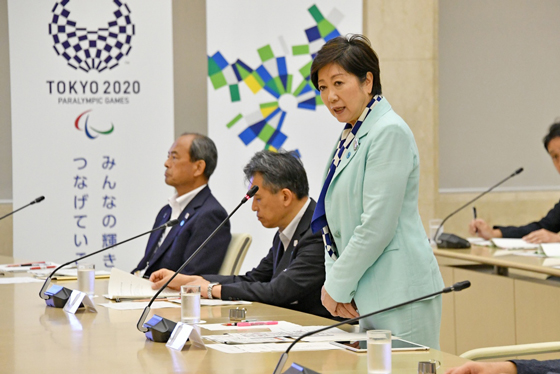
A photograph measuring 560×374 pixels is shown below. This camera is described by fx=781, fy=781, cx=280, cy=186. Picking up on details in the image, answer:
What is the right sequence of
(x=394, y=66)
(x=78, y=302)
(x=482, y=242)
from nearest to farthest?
(x=78, y=302) → (x=482, y=242) → (x=394, y=66)

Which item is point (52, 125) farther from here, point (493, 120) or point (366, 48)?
point (493, 120)

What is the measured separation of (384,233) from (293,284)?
2.29ft

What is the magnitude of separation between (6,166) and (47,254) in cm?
120

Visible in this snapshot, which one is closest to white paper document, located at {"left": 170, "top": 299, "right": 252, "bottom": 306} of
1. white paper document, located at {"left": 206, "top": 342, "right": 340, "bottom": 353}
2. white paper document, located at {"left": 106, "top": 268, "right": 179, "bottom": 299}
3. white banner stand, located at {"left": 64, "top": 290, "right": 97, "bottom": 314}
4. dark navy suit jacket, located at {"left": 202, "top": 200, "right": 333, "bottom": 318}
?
dark navy suit jacket, located at {"left": 202, "top": 200, "right": 333, "bottom": 318}

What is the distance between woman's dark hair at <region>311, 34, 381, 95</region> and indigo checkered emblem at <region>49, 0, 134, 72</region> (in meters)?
3.30

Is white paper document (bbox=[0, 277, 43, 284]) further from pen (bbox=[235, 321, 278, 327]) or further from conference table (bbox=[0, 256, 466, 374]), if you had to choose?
pen (bbox=[235, 321, 278, 327])

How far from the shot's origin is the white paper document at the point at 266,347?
1.98 metres

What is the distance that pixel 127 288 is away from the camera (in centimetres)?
303

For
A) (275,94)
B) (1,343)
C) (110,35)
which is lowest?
(1,343)

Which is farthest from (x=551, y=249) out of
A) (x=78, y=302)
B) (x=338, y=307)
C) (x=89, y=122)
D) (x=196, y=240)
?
(x=89, y=122)

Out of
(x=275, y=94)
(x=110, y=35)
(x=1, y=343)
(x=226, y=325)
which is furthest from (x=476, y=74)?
(x=1, y=343)

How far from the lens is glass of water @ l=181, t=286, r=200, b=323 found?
2409 mm

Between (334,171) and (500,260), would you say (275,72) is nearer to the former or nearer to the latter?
(500,260)

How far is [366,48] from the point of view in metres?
2.38
